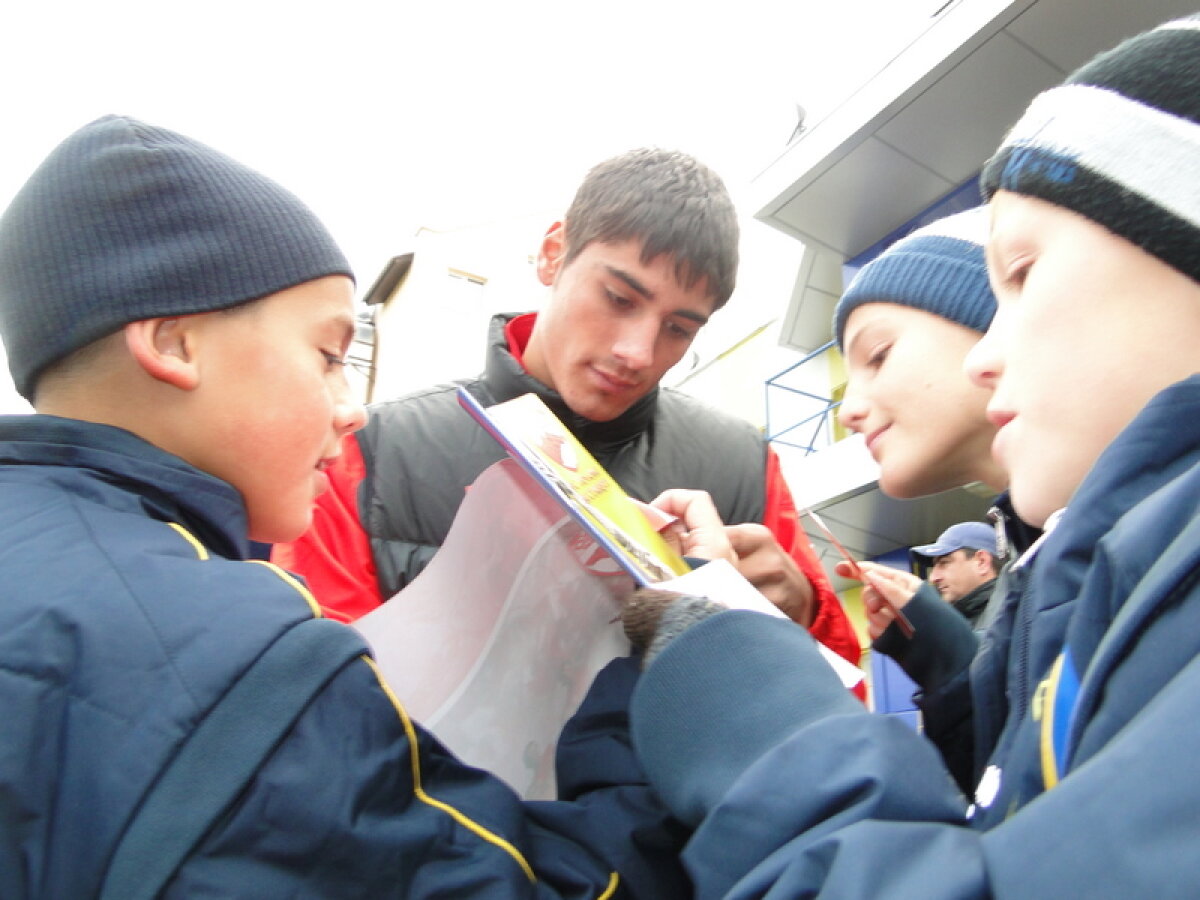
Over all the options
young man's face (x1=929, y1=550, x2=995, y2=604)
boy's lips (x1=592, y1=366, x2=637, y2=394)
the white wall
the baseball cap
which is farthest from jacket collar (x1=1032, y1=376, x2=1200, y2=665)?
the white wall

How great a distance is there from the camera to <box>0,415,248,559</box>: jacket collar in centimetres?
58

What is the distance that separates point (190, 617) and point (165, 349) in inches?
12.1

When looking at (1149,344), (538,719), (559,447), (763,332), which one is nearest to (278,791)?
(538,719)

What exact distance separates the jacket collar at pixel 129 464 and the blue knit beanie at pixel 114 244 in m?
0.10

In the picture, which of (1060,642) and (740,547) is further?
(740,547)

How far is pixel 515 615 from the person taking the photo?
69cm

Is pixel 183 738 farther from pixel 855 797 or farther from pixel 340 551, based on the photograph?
pixel 340 551

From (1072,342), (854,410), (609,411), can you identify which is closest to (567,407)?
(609,411)

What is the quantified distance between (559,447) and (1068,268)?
16.6 inches

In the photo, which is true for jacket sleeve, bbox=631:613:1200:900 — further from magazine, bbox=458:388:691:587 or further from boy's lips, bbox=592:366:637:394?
boy's lips, bbox=592:366:637:394

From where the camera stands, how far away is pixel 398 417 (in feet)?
3.78

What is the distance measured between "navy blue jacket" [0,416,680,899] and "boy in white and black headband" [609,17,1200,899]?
10cm

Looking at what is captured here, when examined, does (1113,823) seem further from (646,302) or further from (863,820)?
(646,302)

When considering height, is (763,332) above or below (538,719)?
below
